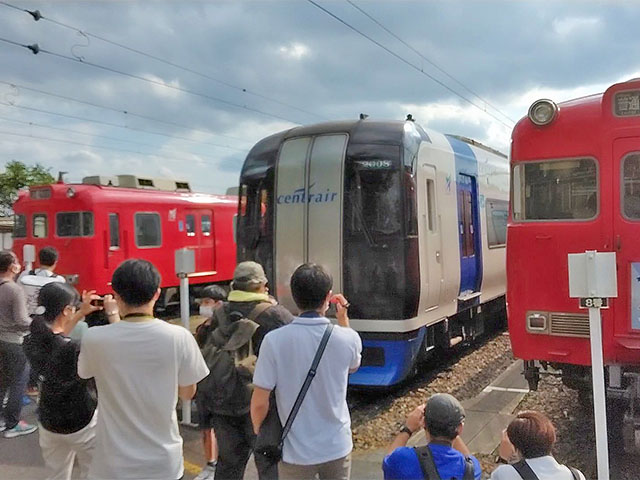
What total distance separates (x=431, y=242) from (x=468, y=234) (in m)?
1.81

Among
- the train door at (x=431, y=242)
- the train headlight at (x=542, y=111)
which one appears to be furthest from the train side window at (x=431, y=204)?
the train headlight at (x=542, y=111)

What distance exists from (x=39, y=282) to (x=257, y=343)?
11.8ft

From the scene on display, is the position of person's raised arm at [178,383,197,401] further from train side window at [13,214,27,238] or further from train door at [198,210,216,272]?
train door at [198,210,216,272]

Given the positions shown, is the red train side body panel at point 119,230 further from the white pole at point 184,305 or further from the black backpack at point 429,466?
the black backpack at point 429,466

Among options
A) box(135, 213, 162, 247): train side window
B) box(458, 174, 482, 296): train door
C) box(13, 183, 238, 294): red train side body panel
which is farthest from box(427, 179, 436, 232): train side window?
box(135, 213, 162, 247): train side window

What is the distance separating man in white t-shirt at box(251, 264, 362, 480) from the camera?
3049 mm

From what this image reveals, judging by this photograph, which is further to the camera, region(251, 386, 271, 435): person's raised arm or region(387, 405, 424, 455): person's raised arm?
region(251, 386, 271, 435): person's raised arm

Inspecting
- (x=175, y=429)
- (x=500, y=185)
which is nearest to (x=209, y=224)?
(x=500, y=185)

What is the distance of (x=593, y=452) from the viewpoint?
543 centimetres

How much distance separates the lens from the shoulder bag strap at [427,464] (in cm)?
259

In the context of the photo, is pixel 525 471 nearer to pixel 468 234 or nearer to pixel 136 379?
pixel 136 379

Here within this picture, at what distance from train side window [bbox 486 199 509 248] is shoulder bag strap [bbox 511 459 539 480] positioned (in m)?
7.63

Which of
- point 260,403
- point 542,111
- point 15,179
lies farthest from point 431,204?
point 15,179

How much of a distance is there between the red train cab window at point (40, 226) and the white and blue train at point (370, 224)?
23.2 feet
